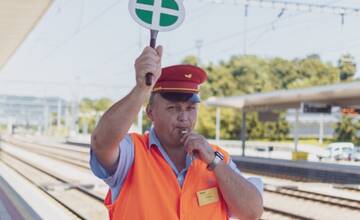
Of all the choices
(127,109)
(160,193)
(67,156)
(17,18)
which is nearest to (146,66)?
(127,109)

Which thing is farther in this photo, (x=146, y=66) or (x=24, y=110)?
(x=24, y=110)

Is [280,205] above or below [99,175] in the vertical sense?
below

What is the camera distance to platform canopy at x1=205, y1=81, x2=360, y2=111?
21.4m

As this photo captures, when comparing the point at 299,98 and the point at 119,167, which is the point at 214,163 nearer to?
the point at 119,167

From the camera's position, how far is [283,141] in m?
53.9

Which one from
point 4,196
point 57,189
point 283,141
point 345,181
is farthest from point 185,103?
point 283,141

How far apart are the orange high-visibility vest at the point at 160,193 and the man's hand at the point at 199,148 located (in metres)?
0.08

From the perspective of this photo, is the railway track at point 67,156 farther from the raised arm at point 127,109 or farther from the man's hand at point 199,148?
the raised arm at point 127,109

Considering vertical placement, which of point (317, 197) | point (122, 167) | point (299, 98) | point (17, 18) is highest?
point (17, 18)

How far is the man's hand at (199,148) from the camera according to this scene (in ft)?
7.16

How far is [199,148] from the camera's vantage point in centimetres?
219

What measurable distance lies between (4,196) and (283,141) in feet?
146

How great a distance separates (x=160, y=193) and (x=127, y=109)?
368 millimetres

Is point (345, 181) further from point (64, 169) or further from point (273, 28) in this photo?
point (64, 169)
